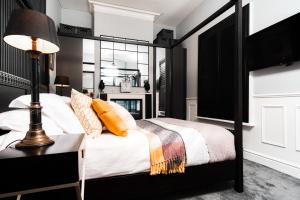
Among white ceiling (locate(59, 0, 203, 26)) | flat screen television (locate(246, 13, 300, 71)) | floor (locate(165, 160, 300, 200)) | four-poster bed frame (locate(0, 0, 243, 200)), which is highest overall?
white ceiling (locate(59, 0, 203, 26))

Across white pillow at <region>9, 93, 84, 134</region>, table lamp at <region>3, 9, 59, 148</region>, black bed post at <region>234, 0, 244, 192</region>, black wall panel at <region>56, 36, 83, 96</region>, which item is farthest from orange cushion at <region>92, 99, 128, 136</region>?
black wall panel at <region>56, 36, 83, 96</region>

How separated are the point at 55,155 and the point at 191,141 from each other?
41.0 inches

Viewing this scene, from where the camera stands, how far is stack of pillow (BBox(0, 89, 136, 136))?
3.93 ft

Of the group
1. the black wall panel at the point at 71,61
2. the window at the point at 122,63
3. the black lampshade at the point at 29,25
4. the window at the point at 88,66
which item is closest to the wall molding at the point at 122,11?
the window at the point at 122,63

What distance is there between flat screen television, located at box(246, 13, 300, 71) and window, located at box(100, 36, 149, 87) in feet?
8.80

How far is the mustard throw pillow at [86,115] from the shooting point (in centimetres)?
146

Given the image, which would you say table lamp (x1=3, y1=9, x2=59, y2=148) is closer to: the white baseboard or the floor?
the floor

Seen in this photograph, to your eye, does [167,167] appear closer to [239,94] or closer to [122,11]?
[239,94]

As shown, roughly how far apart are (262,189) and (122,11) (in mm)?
4425

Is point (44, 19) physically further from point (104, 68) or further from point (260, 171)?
point (104, 68)

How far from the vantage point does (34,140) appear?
89 cm

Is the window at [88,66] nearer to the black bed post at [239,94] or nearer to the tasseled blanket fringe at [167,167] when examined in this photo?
the tasseled blanket fringe at [167,167]

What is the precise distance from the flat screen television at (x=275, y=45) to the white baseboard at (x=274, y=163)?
122cm

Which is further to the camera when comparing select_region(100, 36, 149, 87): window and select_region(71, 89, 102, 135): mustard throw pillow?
select_region(100, 36, 149, 87): window
